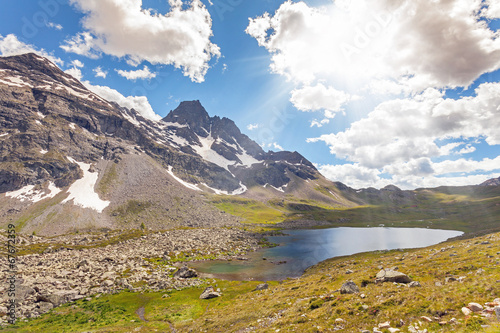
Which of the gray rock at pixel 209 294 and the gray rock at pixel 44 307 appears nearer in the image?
the gray rock at pixel 44 307

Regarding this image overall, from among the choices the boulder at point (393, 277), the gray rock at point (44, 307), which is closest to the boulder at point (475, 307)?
the boulder at point (393, 277)

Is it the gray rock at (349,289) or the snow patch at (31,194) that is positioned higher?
the snow patch at (31,194)

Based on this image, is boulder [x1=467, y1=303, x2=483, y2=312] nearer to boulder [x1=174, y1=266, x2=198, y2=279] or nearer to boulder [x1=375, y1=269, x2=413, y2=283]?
boulder [x1=375, y1=269, x2=413, y2=283]

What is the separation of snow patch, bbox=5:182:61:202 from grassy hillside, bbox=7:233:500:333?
635 ft

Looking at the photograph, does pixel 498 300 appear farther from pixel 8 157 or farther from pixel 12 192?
pixel 8 157

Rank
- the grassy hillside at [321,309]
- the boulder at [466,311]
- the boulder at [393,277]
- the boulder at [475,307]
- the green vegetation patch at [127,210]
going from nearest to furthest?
the boulder at [466,311] → the boulder at [475,307] → the grassy hillside at [321,309] → the boulder at [393,277] → the green vegetation patch at [127,210]

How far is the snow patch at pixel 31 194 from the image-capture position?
170875 millimetres

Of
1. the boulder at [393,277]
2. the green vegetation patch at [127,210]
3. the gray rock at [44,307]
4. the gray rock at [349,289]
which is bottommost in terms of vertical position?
the gray rock at [44,307]

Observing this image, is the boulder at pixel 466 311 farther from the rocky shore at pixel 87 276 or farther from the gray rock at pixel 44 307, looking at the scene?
the gray rock at pixel 44 307

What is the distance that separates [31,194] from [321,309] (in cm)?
23915

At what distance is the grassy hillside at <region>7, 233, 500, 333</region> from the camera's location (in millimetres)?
14078

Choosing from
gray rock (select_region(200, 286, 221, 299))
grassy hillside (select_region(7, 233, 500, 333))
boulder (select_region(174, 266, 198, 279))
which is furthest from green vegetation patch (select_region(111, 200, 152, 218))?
gray rock (select_region(200, 286, 221, 299))

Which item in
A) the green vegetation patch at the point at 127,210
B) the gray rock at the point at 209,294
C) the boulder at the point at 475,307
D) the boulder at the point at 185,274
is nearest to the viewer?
the boulder at the point at 475,307

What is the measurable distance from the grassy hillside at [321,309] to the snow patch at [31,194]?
19361 centimetres
